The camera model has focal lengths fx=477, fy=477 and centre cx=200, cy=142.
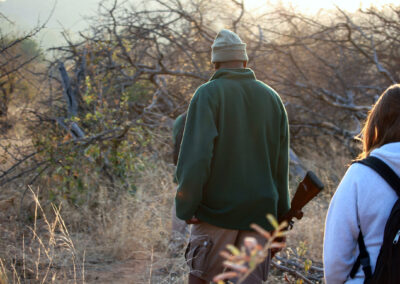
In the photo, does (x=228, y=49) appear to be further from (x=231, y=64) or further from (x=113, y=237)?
(x=113, y=237)

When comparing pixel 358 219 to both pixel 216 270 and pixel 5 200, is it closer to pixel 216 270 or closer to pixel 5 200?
pixel 216 270

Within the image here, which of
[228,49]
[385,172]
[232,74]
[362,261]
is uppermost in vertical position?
[228,49]

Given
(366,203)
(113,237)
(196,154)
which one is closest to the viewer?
(366,203)

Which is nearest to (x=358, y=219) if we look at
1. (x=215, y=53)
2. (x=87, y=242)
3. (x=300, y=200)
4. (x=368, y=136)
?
(x=368, y=136)

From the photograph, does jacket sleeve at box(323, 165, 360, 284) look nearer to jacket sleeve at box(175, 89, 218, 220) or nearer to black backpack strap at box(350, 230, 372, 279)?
black backpack strap at box(350, 230, 372, 279)

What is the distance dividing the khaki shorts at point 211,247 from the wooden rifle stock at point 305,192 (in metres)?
0.23

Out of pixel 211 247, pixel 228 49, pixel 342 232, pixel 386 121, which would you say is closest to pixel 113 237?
pixel 211 247

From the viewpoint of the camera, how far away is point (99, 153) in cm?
577

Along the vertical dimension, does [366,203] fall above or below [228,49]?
below

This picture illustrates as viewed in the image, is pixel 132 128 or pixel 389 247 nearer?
pixel 389 247

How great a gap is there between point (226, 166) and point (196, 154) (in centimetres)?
19

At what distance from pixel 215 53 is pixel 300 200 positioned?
0.93 metres

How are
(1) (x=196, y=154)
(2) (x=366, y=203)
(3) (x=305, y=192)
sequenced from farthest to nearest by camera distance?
(3) (x=305, y=192)
(1) (x=196, y=154)
(2) (x=366, y=203)

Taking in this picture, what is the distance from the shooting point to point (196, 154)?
231 cm
